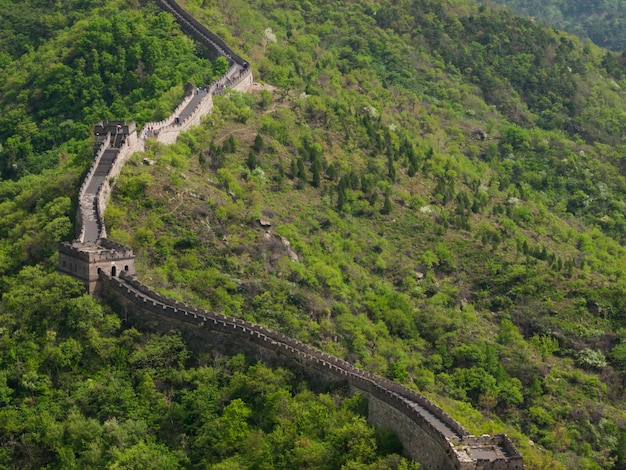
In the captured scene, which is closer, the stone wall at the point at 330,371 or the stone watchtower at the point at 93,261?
the stone wall at the point at 330,371

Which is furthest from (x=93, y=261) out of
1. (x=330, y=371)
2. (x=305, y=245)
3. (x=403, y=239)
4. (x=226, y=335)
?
(x=403, y=239)

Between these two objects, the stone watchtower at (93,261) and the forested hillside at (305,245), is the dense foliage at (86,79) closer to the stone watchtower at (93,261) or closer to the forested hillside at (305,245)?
the forested hillside at (305,245)

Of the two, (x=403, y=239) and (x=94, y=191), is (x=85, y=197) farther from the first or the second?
(x=403, y=239)

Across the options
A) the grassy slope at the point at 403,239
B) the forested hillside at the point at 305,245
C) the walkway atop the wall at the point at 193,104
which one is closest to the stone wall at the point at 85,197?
the forested hillside at the point at 305,245

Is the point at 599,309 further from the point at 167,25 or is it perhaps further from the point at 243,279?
the point at 167,25

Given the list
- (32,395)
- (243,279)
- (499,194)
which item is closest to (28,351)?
(32,395)

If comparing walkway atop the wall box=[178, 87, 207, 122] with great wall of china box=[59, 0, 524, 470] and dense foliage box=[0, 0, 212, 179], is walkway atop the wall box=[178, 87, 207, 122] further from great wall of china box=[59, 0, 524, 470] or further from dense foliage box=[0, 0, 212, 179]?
great wall of china box=[59, 0, 524, 470]
